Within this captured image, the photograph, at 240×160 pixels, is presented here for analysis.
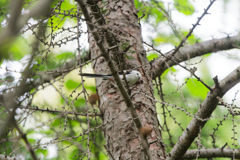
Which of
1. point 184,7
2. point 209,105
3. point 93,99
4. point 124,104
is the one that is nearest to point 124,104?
point 124,104

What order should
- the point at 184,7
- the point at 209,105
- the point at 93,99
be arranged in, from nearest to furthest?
1. the point at 209,105
2. the point at 93,99
3. the point at 184,7

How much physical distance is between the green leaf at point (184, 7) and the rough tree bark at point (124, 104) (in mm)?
886

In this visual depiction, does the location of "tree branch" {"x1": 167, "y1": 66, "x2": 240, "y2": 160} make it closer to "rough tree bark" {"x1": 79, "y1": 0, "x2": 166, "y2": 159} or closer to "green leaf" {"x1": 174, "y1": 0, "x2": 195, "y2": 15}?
"rough tree bark" {"x1": 79, "y1": 0, "x2": 166, "y2": 159}

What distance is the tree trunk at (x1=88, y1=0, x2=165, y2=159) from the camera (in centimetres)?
223

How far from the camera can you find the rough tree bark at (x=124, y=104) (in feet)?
7.29

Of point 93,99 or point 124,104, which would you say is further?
point 93,99

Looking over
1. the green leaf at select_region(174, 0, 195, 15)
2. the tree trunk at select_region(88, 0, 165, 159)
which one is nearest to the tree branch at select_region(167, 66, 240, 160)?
the tree trunk at select_region(88, 0, 165, 159)

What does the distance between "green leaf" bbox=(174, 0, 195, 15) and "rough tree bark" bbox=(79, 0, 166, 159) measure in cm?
89

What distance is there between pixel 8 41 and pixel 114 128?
1983mm

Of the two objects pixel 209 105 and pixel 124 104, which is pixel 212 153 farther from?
pixel 124 104

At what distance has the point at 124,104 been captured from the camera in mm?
2518

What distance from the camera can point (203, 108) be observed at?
1.81 metres

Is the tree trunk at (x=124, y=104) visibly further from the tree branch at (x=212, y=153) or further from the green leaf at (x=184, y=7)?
the green leaf at (x=184, y=7)

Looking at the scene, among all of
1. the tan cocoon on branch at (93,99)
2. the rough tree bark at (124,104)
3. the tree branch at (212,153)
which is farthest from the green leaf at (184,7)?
the tree branch at (212,153)
